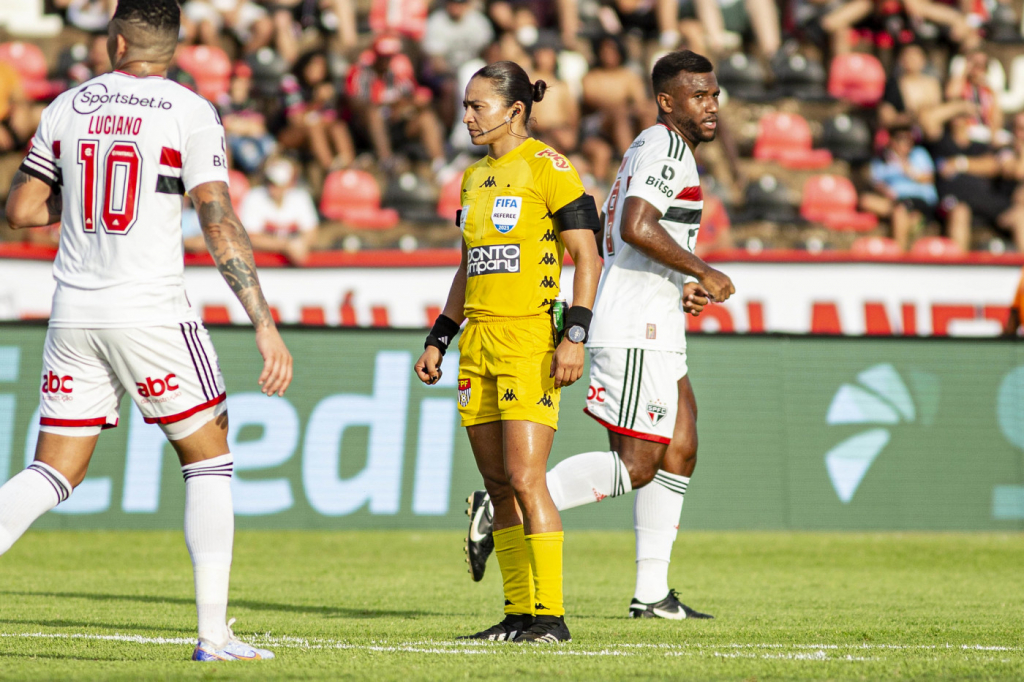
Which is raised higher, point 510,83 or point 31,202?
point 510,83

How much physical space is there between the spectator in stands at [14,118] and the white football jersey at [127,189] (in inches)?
435

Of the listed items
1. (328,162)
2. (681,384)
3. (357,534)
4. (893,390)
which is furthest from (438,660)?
(328,162)

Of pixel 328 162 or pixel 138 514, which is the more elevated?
pixel 328 162

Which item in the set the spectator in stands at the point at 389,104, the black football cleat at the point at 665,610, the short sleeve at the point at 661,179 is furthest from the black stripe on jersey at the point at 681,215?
the spectator in stands at the point at 389,104

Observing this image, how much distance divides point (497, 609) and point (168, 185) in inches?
120

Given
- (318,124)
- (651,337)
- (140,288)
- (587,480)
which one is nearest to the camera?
(140,288)

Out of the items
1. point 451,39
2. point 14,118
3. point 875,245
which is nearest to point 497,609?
point 875,245

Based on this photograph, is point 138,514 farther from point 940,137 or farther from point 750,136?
point 940,137

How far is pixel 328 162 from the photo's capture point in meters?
15.5

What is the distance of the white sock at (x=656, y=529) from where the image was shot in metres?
6.09

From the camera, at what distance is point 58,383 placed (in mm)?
4199

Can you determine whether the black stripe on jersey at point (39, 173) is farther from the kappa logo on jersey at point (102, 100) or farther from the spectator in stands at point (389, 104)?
the spectator in stands at point (389, 104)

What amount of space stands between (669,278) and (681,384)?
54 centimetres

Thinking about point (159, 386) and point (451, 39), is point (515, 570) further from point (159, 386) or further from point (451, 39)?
point (451, 39)
